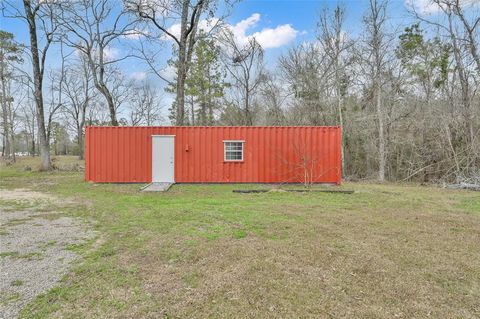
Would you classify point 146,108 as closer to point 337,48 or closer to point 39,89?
point 39,89

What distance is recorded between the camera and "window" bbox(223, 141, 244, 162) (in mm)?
11750

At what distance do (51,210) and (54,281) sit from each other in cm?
426

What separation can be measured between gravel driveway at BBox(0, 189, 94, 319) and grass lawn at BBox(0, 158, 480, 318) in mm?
180

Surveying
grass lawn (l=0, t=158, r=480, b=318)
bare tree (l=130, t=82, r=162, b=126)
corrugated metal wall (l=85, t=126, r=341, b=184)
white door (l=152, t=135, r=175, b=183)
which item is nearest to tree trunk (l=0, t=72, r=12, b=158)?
bare tree (l=130, t=82, r=162, b=126)

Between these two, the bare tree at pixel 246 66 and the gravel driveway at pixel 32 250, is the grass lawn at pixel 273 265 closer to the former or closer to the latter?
the gravel driveway at pixel 32 250

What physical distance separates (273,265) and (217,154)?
8.54m

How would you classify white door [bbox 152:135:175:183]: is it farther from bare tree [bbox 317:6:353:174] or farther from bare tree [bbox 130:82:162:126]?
bare tree [bbox 130:82:162:126]

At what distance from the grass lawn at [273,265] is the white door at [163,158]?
5.09 m

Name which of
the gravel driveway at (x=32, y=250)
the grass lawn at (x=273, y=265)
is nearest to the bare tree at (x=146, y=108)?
the gravel driveway at (x=32, y=250)

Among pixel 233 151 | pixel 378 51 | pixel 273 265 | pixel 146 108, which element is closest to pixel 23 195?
pixel 233 151

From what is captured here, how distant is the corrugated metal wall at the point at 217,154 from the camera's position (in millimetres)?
11633

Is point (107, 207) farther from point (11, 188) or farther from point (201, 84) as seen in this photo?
point (201, 84)

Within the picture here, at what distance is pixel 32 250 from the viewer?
394cm

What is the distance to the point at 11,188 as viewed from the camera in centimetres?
1006
